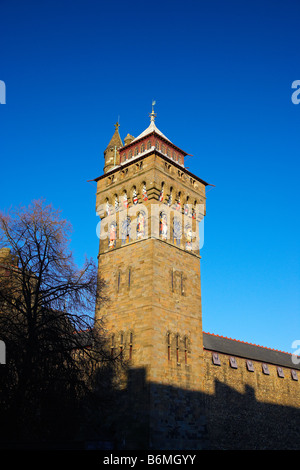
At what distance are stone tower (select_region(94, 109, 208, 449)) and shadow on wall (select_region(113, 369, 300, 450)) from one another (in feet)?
0.16

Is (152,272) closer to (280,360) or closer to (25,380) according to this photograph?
(25,380)

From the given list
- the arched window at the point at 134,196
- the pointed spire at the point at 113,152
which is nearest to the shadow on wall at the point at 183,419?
the arched window at the point at 134,196

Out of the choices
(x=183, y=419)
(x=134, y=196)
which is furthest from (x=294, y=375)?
(x=134, y=196)

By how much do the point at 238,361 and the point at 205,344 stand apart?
3464mm

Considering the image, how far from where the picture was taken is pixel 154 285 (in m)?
24.2

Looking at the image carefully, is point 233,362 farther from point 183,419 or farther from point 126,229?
point 126,229

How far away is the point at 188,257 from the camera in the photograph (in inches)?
1083

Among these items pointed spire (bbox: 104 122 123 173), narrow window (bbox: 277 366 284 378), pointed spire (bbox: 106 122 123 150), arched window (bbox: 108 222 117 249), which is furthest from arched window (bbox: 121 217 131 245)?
narrow window (bbox: 277 366 284 378)

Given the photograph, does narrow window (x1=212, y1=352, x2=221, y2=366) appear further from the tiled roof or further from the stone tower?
the stone tower

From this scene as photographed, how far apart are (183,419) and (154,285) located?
723cm

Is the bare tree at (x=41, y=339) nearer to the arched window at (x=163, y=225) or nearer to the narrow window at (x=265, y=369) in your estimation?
the arched window at (x=163, y=225)

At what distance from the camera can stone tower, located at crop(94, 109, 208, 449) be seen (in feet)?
71.4
